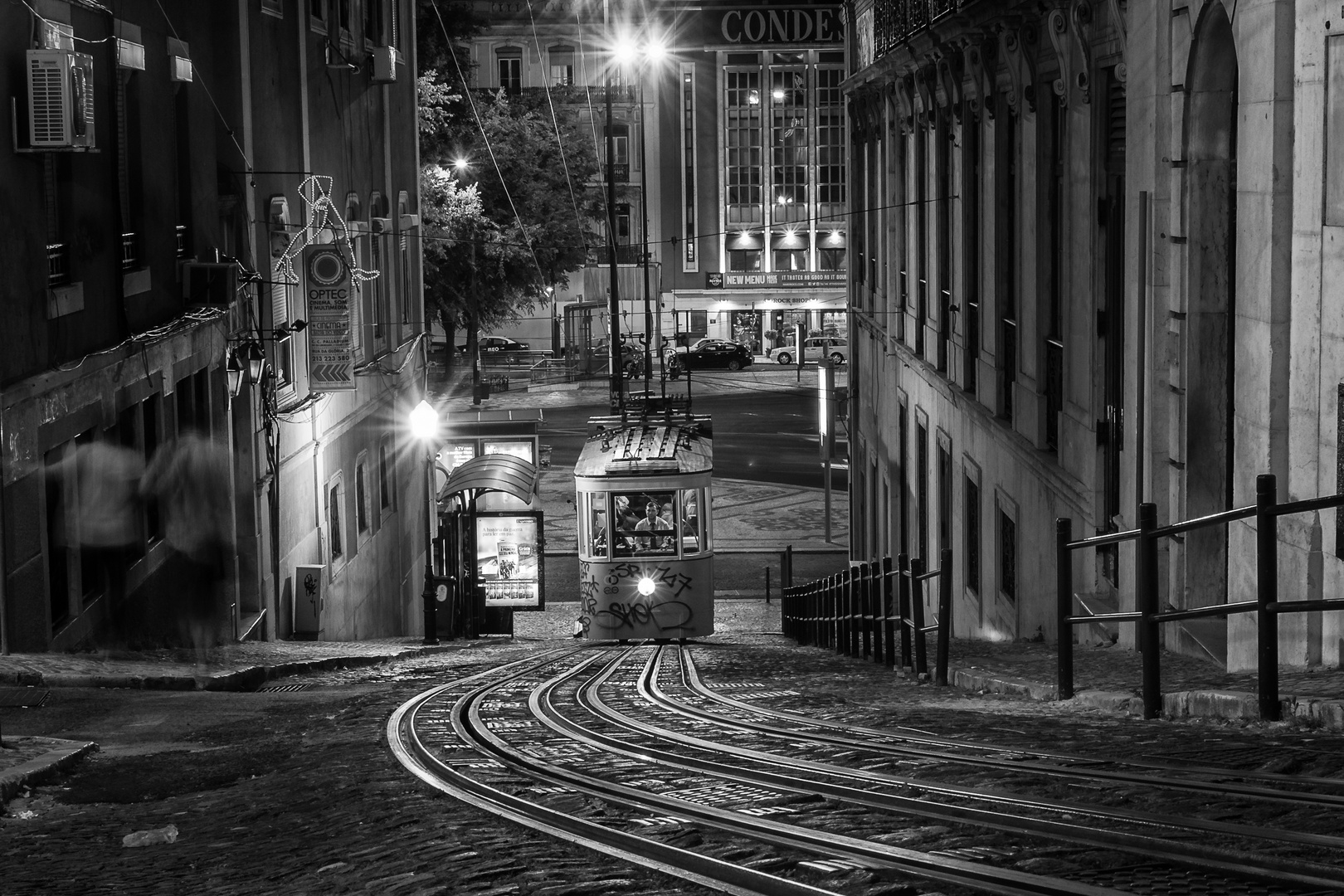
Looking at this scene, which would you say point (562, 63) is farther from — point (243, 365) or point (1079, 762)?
point (1079, 762)

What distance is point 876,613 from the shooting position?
15414mm

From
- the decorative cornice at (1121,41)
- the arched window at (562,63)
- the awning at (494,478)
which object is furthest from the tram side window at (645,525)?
the arched window at (562,63)

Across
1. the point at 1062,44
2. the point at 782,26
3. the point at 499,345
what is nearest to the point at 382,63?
the point at 1062,44

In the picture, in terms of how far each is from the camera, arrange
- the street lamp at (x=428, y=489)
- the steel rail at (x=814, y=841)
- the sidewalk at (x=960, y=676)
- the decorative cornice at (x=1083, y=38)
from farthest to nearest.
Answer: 1. the street lamp at (x=428, y=489)
2. the decorative cornice at (x=1083, y=38)
3. the sidewalk at (x=960, y=676)
4. the steel rail at (x=814, y=841)

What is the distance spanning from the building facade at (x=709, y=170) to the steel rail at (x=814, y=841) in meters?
62.7

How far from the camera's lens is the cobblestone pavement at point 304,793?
5941 mm

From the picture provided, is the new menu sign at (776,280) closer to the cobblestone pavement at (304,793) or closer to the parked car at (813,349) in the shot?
the parked car at (813,349)

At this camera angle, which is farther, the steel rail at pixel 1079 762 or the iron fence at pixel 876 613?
the iron fence at pixel 876 613

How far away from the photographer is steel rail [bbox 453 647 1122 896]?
5.07 meters

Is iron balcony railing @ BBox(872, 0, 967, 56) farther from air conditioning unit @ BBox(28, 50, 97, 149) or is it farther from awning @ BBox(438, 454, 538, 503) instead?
air conditioning unit @ BBox(28, 50, 97, 149)

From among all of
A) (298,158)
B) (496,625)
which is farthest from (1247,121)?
(496,625)

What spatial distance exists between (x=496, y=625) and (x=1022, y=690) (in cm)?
1777

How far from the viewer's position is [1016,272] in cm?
1805

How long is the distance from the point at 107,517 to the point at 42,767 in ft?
21.4
